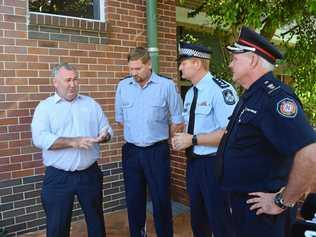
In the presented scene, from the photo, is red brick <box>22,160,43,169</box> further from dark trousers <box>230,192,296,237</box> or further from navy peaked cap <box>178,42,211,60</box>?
dark trousers <box>230,192,296,237</box>

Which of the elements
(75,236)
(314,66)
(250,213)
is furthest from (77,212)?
(314,66)

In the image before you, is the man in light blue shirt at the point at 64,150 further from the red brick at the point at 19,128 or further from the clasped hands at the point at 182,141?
the red brick at the point at 19,128

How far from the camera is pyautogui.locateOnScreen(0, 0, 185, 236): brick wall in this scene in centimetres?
428

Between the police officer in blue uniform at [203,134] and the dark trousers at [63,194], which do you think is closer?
the police officer in blue uniform at [203,134]

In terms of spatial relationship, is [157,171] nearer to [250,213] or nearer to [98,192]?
[98,192]

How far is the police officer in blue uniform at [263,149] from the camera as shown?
7.00 feet

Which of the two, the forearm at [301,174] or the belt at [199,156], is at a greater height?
the forearm at [301,174]

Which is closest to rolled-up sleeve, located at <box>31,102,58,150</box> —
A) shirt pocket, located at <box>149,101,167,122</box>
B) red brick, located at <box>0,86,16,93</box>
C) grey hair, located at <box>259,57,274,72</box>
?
shirt pocket, located at <box>149,101,167,122</box>

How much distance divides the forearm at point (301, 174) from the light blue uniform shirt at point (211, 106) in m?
1.15

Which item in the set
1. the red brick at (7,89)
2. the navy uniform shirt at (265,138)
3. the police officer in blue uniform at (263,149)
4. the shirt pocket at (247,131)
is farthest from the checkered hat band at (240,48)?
the red brick at (7,89)

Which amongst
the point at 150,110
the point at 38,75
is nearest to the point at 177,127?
the point at 150,110

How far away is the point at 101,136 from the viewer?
3.44 meters

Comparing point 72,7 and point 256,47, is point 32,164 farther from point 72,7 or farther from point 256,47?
point 256,47

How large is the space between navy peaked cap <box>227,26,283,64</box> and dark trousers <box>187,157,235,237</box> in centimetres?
113
